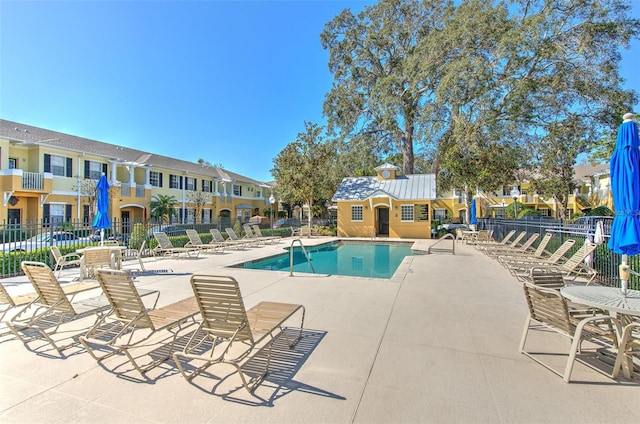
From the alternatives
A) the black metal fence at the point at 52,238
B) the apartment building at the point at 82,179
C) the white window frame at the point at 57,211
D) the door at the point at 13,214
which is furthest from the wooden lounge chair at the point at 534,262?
the door at the point at 13,214

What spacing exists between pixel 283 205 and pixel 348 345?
41.2 meters

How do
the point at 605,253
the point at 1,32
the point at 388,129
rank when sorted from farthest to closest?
the point at 388,129 < the point at 605,253 < the point at 1,32

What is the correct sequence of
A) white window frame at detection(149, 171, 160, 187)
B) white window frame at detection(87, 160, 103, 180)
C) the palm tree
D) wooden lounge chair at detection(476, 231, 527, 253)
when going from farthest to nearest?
white window frame at detection(149, 171, 160, 187), the palm tree, white window frame at detection(87, 160, 103, 180), wooden lounge chair at detection(476, 231, 527, 253)

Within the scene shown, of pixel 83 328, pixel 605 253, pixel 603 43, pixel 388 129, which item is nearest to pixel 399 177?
pixel 388 129

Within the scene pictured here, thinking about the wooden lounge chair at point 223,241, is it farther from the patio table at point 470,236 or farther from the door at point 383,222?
the patio table at point 470,236

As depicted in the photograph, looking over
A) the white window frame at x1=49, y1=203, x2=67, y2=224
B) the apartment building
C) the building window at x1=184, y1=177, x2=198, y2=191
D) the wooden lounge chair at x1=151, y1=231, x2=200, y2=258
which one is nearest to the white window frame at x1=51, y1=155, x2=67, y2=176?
the apartment building

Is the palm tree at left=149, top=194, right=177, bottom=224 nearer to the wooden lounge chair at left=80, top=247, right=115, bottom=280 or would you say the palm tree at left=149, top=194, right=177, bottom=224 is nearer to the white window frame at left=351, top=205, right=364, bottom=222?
the white window frame at left=351, top=205, right=364, bottom=222

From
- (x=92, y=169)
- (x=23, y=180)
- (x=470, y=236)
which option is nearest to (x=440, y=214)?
(x=470, y=236)

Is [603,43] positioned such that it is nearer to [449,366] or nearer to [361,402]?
[449,366]

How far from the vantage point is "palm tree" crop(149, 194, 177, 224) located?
26422 mm

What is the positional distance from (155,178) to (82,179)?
6.48m

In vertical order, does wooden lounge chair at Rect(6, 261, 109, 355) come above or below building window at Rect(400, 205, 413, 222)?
below

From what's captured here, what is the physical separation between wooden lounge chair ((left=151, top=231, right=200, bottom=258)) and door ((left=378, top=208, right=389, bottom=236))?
567 inches

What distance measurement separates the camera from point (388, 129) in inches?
1028
